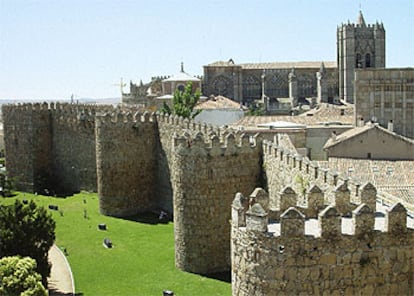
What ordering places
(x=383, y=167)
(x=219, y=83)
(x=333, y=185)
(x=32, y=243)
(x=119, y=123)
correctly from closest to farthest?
(x=333, y=185) → (x=32, y=243) → (x=383, y=167) → (x=119, y=123) → (x=219, y=83)

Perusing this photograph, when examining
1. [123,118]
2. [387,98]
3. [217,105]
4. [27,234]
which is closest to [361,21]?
[217,105]

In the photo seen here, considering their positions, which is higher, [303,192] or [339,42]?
[339,42]

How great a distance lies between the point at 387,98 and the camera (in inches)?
→ 1239

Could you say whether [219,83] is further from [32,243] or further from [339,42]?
[32,243]

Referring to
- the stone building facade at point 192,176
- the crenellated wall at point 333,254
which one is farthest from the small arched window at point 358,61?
the crenellated wall at point 333,254

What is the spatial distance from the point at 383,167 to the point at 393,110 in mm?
10940

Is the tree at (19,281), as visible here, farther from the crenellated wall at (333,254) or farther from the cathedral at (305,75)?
the cathedral at (305,75)

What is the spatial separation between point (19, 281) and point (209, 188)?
526cm

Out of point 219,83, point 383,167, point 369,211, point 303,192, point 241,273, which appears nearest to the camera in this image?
point 369,211

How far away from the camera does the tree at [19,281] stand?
45.3ft

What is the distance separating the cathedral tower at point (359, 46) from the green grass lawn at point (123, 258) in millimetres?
54196

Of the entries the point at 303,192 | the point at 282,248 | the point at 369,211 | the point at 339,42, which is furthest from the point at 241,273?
the point at 339,42

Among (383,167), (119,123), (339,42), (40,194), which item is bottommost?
(40,194)

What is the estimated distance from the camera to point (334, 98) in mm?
71938
